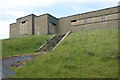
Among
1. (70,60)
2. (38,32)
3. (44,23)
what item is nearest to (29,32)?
(38,32)

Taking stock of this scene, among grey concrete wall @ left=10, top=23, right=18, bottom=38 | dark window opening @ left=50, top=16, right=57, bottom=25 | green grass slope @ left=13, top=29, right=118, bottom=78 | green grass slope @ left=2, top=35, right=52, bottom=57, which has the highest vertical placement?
dark window opening @ left=50, top=16, right=57, bottom=25

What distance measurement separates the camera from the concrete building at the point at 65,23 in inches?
1047

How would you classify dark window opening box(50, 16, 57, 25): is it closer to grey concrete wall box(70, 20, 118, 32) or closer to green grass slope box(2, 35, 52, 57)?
grey concrete wall box(70, 20, 118, 32)

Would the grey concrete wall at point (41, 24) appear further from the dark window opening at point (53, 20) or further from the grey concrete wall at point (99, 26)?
the grey concrete wall at point (99, 26)

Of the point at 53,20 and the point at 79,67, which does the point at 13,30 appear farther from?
the point at 79,67

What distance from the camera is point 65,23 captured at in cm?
3162

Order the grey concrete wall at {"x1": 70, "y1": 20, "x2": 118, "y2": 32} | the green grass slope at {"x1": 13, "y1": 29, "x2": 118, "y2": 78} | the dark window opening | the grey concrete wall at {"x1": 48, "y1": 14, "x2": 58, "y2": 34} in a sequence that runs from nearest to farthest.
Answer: the green grass slope at {"x1": 13, "y1": 29, "x2": 118, "y2": 78} → the grey concrete wall at {"x1": 70, "y1": 20, "x2": 118, "y2": 32} → the grey concrete wall at {"x1": 48, "y1": 14, "x2": 58, "y2": 34} → the dark window opening

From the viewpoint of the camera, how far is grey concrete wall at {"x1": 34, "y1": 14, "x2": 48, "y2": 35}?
29516 mm

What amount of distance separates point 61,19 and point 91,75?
26.6 metres

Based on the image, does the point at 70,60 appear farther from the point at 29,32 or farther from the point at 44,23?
the point at 29,32

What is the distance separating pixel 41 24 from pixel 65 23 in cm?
621

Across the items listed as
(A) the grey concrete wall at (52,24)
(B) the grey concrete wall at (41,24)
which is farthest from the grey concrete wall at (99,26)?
(B) the grey concrete wall at (41,24)

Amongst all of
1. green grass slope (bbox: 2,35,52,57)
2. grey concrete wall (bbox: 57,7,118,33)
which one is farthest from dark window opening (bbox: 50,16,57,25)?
green grass slope (bbox: 2,35,52,57)

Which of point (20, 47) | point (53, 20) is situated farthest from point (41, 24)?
point (20, 47)
